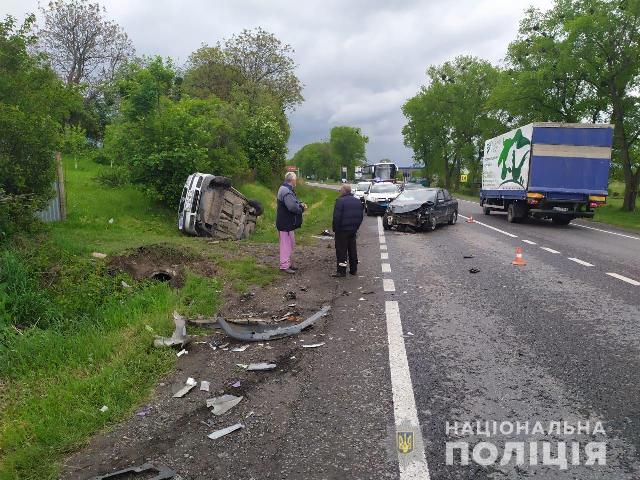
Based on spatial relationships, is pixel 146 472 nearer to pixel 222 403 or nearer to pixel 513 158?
pixel 222 403

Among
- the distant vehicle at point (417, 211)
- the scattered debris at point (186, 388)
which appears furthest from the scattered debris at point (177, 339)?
the distant vehicle at point (417, 211)

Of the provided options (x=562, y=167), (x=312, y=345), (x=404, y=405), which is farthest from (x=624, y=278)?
(x=562, y=167)

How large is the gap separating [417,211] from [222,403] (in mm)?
13899

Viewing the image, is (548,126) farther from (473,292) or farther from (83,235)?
(83,235)

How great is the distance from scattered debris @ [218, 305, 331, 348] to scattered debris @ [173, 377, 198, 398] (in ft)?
3.53

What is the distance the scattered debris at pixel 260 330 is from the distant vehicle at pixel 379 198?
18454mm

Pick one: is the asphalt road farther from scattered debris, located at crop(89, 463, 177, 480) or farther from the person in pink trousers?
the person in pink trousers

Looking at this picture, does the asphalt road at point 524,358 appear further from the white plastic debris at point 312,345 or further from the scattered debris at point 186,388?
the scattered debris at point 186,388

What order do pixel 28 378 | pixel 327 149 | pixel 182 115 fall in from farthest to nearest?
pixel 327 149
pixel 182 115
pixel 28 378

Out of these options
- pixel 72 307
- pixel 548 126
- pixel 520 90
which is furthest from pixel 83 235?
pixel 520 90

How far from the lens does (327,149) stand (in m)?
139

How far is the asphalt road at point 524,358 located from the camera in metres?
3.31

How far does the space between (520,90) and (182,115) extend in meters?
25.3

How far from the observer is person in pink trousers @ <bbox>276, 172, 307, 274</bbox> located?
9.13 m
